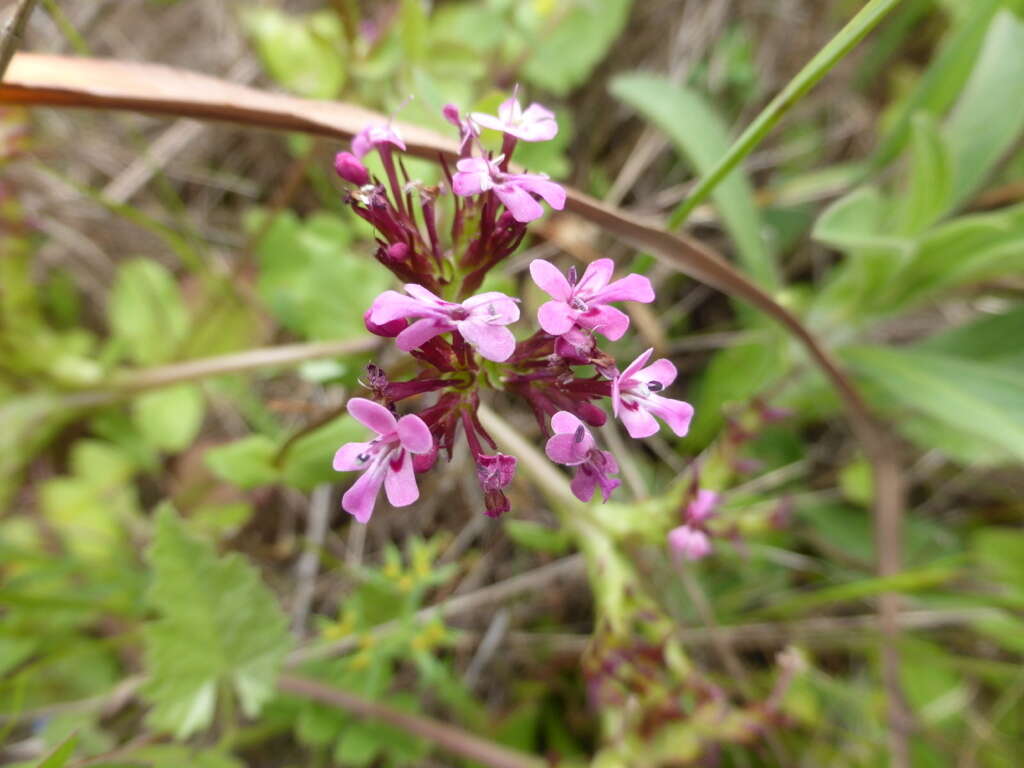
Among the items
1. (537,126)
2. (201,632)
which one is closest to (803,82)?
(537,126)

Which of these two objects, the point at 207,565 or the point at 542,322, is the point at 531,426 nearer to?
the point at 207,565

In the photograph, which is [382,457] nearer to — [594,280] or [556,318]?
[556,318]

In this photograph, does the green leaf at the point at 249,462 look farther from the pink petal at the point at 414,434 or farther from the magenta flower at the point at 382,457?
the pink petal at the point at 414,434

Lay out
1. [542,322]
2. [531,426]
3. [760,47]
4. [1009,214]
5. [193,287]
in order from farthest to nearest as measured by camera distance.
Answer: [760,47] → [193,287] → [531,426] → [1009,214] → [542,322]

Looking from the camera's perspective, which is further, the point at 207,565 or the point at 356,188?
the point at 207,565

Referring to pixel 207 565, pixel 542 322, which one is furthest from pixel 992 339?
pixel 207 565

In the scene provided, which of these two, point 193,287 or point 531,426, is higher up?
point 193,287

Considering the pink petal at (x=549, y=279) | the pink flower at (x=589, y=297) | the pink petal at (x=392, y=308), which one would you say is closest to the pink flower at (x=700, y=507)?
the pink flower at (x=589, y=297)
